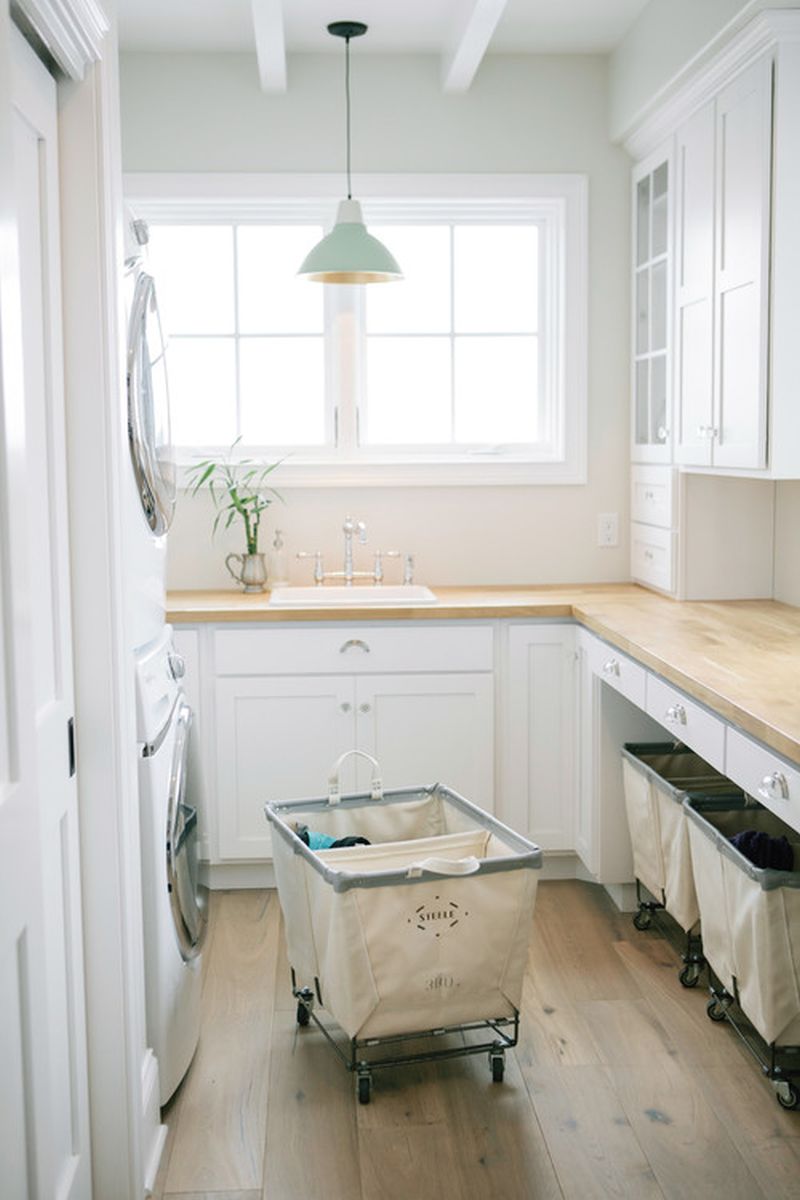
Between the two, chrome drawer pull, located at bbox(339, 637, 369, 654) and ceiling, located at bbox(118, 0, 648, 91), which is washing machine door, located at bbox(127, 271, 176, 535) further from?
ceiling, located at bbox(118, 0, 648, 91)

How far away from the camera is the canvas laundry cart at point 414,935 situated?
8.75 ft

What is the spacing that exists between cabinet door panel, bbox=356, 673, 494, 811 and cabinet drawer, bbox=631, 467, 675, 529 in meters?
0.77

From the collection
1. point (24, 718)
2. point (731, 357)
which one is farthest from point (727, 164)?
point (24, 718)

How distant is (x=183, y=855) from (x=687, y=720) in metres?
1.13

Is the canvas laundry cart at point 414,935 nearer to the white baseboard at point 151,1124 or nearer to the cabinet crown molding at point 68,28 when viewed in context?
the white baseboard at point 151,1124

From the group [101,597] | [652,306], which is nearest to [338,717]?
[652,306]

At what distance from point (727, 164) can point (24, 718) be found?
106 inches

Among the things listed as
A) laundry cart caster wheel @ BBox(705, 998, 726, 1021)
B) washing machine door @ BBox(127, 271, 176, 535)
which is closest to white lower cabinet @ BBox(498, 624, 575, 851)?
laundry cart caster wheel @ BBox(705, 998, 726, 1021)

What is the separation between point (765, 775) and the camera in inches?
94.6

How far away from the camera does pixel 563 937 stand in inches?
145

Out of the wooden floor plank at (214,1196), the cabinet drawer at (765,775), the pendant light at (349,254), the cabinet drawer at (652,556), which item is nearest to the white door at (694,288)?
the cabinet drawer at (652,556)

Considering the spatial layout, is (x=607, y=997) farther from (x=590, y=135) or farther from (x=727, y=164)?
(x=590, y=135)

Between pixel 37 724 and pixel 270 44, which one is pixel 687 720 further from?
pixel 270 44

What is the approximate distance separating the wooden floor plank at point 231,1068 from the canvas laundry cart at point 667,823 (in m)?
1.04
